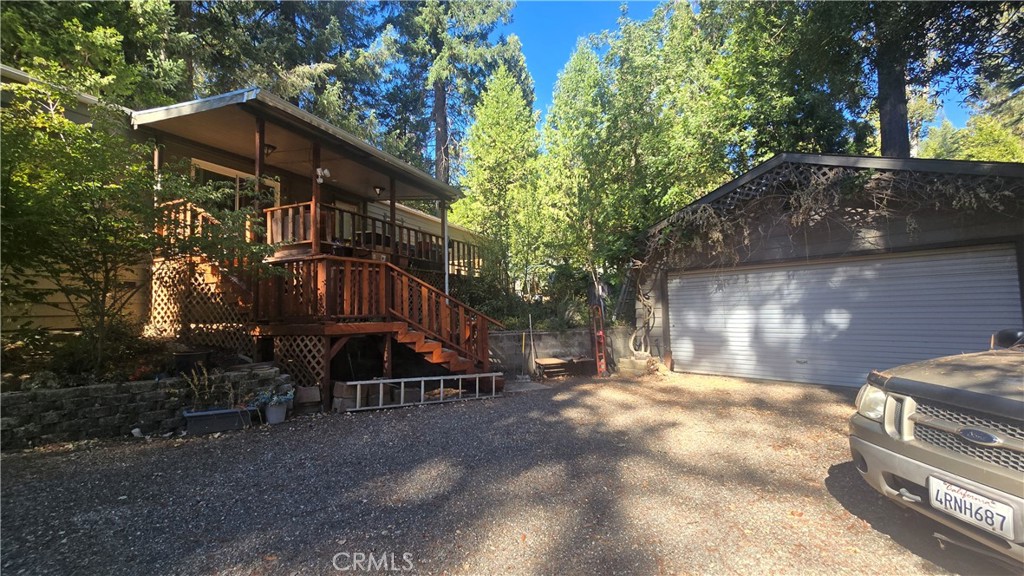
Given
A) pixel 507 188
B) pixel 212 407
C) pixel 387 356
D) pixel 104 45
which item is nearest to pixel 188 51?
pixel 104 45

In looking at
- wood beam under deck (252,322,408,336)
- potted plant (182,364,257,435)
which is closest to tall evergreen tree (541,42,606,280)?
wood beam under deck (252,322,408,336)

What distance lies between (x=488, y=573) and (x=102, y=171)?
213 inches

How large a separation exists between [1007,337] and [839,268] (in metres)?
4.36

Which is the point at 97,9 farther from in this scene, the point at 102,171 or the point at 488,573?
the point at 488,573

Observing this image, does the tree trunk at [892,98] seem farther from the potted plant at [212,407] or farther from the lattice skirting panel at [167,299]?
the lattice skirting panel at [167,299]

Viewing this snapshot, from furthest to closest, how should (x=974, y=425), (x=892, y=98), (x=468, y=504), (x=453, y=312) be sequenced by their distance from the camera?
(x=892, y=98) < (x=453, y=312) < (x=468, y=504) < (x=974, y=425)

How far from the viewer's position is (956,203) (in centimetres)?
590

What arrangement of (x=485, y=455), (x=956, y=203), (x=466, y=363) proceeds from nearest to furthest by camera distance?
(x=485, y=455) < (x=956, y=203) < (x=466, y=363)

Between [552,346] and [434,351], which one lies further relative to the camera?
[552,346]

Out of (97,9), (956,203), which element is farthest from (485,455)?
(97,9)

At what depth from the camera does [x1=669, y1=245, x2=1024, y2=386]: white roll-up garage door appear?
6227mm

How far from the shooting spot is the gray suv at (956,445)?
2.03 meters

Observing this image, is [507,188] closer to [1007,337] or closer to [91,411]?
[91,411]

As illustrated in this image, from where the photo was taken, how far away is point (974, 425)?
7.31 ft
